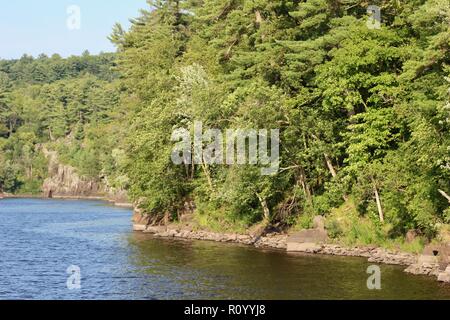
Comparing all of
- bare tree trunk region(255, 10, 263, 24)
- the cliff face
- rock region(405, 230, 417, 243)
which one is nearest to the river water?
rock region(405, 230, 417, 243)

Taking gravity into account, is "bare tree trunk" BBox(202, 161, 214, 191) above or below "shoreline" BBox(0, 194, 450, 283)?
above

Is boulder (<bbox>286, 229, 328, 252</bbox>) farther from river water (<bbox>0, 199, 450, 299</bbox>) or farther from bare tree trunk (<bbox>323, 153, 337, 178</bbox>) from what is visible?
bare tree trunk (<bbox>323, 153, 337, 178</bbox>)

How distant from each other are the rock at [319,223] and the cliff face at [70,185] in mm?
111423

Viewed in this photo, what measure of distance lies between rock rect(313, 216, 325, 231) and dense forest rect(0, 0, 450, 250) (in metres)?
0.67

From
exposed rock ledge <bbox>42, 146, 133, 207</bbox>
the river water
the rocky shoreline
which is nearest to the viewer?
the river water

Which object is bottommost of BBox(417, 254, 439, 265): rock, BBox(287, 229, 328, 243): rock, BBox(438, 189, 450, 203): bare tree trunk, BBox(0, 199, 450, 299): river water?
BBox(0, 199, 450, 299): river water

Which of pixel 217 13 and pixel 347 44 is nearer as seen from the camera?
pixel 347 44

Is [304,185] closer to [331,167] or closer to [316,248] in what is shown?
[331,167]

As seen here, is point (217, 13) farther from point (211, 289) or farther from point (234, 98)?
point (211, 289)

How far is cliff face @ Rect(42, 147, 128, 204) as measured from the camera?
165 meters

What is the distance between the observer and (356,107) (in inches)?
2009

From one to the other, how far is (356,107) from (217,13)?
1987 cm
